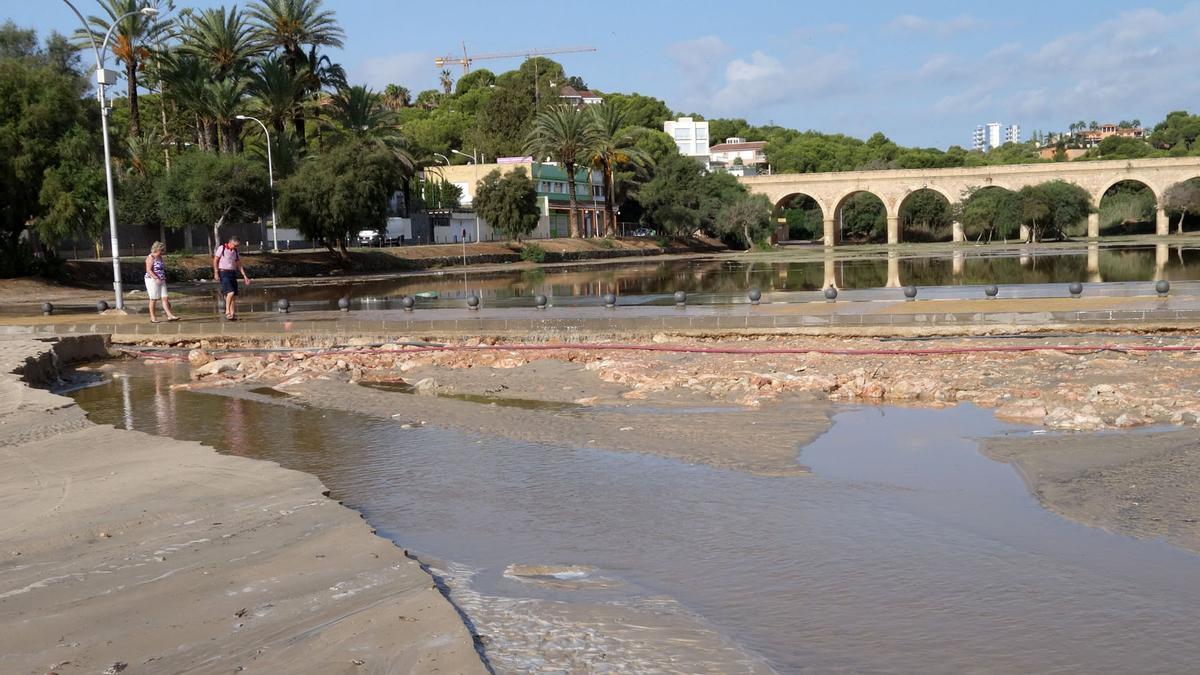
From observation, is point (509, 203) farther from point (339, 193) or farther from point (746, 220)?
point (746, 220)

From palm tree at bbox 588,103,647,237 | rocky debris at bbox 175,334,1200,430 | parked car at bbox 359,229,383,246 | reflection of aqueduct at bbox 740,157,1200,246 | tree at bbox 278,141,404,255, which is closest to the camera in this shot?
rocky debris at bbox 175,334,1200,430

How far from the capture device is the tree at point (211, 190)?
42875 millimetres

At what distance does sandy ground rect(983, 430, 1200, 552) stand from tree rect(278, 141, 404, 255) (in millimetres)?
41341

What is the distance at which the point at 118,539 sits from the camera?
5.89 m

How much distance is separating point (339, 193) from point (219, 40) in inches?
363

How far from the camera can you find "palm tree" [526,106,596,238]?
228ft

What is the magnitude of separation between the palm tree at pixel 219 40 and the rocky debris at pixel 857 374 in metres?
35.4

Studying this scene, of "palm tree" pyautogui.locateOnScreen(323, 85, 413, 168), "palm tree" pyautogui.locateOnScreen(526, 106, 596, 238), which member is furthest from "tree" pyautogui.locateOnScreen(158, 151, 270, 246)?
"palm tree" pyautogui.locateOnScreen(526, 106, 596, 238)

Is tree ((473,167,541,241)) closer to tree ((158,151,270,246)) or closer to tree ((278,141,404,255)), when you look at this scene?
tree ((278,141,404,255))

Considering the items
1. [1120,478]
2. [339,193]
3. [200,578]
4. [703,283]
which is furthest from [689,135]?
[200,578]

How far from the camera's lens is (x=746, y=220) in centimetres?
8219

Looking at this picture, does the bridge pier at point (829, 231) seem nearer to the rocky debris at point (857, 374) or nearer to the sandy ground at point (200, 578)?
the rocky debris at point (857, 374)

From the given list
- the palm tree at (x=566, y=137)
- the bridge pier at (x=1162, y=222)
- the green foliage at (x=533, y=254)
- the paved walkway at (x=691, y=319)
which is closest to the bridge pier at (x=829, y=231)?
the bridge pier at (x=1162, y=222)

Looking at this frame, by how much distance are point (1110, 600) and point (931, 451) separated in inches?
138
